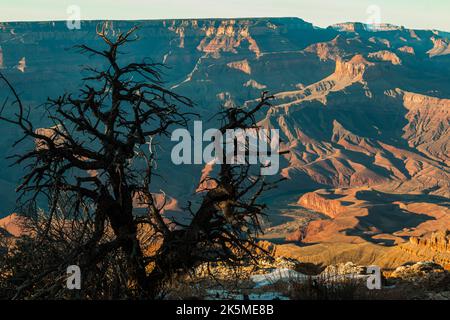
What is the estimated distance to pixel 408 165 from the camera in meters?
194

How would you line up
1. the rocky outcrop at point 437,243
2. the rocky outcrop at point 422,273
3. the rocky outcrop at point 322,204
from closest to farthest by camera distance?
the rocky outcrop at point 422,273 < the rocky outcrop at point 437,243 < the rocky outcrop at point 322,204

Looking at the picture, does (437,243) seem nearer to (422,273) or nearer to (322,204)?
(422,273)

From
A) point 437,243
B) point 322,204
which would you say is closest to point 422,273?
point 437,243

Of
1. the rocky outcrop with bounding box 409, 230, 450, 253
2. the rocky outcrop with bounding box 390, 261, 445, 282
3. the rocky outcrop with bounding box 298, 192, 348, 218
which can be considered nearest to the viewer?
the rocky outcrop with bounding box 390, 261, 445, 282

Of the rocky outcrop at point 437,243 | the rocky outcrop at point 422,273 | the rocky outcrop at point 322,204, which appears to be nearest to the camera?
the rocky outcrop at point 422,273

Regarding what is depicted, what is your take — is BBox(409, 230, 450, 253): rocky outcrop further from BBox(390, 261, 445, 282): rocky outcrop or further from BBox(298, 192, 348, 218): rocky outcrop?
BBox(298, 192, 348, 218): rocky outcrop

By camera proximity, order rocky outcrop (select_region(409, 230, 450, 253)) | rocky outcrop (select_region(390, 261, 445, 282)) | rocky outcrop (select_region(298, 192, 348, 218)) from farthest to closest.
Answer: rocky outcrop (select_region(298, 192, 348, 218)) < rocky outcrop (select_region(409, 230, 450, 253)) < rocky outcrop (select_region(390, 261, 445, 282))

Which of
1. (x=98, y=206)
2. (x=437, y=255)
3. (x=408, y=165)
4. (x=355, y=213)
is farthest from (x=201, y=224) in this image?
(x=408, y=165)

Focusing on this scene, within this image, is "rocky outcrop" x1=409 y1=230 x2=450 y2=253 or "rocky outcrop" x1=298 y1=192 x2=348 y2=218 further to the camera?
"rocky outcrop" x1=298 y1=192 x2=348 y2=218

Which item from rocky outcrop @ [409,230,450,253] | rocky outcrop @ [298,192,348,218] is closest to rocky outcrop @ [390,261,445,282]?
rocky outcrop @ [409,230,450,253]

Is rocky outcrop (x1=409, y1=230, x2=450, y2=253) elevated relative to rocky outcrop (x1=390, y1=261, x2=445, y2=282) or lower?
lower

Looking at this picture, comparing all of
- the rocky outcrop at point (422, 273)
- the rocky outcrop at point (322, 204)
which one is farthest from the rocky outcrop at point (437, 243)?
the rocky outcrop at point (322, 204)

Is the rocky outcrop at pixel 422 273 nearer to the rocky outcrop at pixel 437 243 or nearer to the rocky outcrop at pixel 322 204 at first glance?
the rocky outcrop at pixel 437 243

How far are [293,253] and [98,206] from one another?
5533cm
